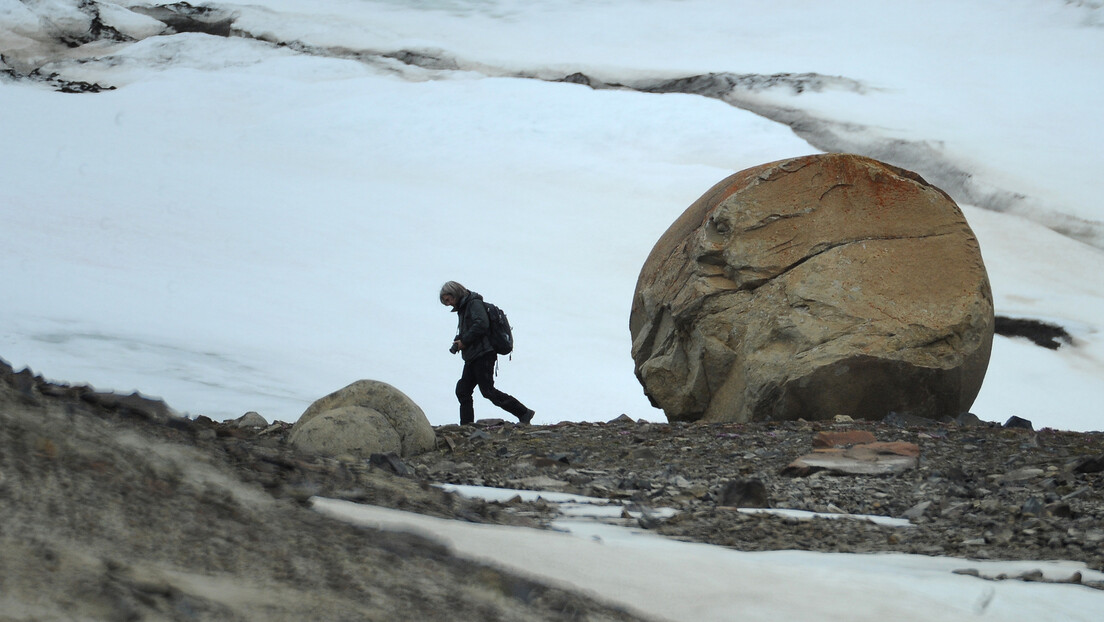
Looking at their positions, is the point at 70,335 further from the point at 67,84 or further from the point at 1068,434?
the point at 67,84

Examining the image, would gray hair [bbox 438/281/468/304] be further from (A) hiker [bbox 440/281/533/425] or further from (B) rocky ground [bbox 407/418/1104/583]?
(B) rocky ground [bbox 407/418/1104/583]

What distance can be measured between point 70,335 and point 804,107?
21.1 m

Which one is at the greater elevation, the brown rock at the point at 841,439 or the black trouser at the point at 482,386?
the brown rock at the point at 841,439

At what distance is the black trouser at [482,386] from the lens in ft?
30.2

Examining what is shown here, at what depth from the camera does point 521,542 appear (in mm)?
3078

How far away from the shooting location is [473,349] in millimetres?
9109

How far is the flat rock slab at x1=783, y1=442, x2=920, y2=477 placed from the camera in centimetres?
629

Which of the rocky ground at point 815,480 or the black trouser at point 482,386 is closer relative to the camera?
the rocky ground at point 815,480

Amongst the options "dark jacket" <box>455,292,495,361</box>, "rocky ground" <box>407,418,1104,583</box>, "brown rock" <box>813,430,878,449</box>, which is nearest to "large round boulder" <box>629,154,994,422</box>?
"rocky ground" <box>407,418,1104,583</box>

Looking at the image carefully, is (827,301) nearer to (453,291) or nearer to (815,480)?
(815,480)

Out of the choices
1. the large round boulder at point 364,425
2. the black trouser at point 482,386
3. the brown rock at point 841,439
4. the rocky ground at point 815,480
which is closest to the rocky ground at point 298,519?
the rocky ground at point 815,480

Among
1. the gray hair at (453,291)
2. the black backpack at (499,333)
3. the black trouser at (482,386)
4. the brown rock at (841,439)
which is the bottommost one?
the black trouser at (482,386)

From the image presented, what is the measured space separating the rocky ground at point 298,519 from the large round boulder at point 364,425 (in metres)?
1.40

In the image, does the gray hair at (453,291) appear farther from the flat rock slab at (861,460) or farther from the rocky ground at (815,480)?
the flat rock slab at (861,460)
